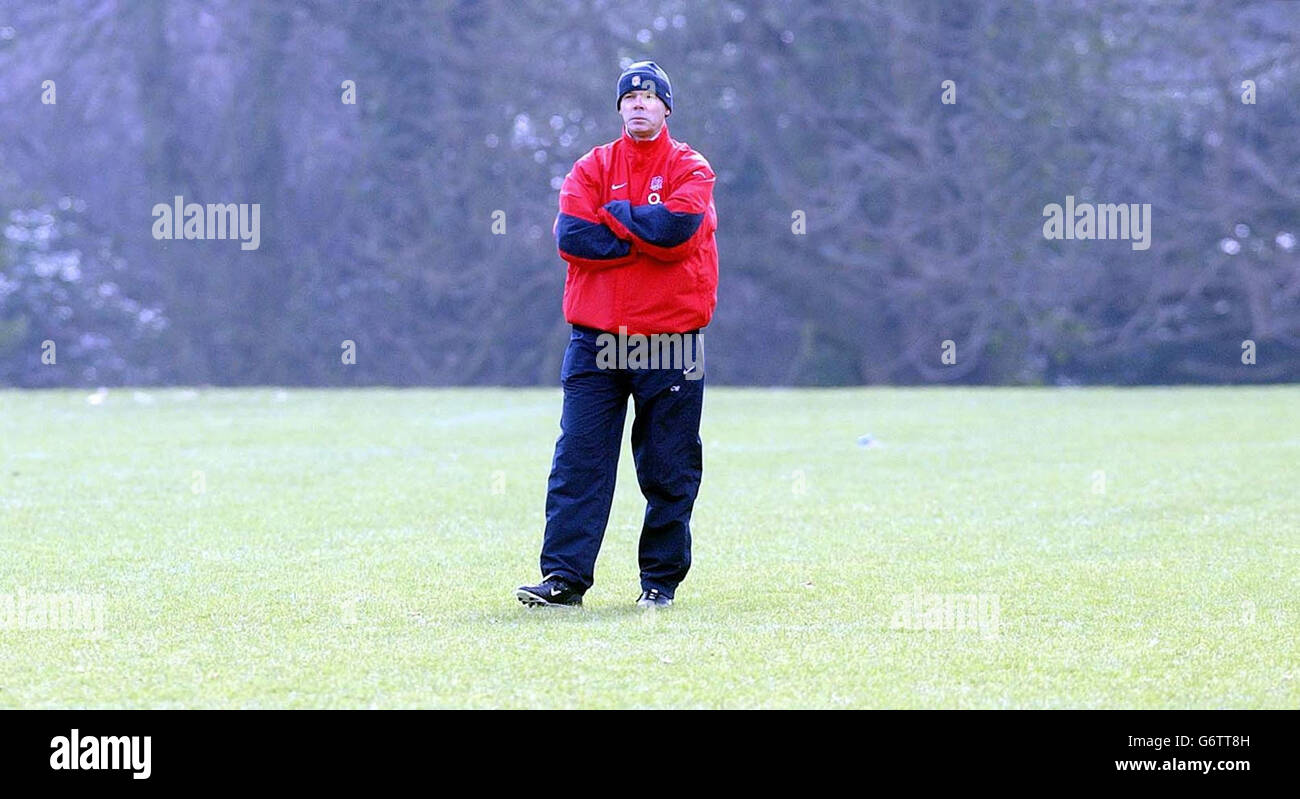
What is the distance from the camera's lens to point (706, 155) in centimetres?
3108

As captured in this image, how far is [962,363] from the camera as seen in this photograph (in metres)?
32.0

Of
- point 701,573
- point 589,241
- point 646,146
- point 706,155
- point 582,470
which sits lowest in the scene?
point 701,573

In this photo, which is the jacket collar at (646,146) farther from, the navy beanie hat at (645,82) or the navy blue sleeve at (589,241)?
the navy blue sleeve at (589,241)

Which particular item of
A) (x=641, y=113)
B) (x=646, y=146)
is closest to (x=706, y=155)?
(x=646, y=146)

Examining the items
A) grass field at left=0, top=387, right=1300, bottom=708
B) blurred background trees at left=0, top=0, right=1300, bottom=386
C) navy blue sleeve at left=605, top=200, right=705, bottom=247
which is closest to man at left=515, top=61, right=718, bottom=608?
navy blue sleeve at left=605, top=200, right=705, bottom=247

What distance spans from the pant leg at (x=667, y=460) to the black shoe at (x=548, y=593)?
329 mm

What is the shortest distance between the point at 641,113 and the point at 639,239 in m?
0.46

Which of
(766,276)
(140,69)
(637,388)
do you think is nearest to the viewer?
(637,388)

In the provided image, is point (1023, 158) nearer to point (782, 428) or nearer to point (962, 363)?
point (962, 363)

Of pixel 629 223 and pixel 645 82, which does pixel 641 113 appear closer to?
pixel 645 82

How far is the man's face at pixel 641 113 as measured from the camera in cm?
694
